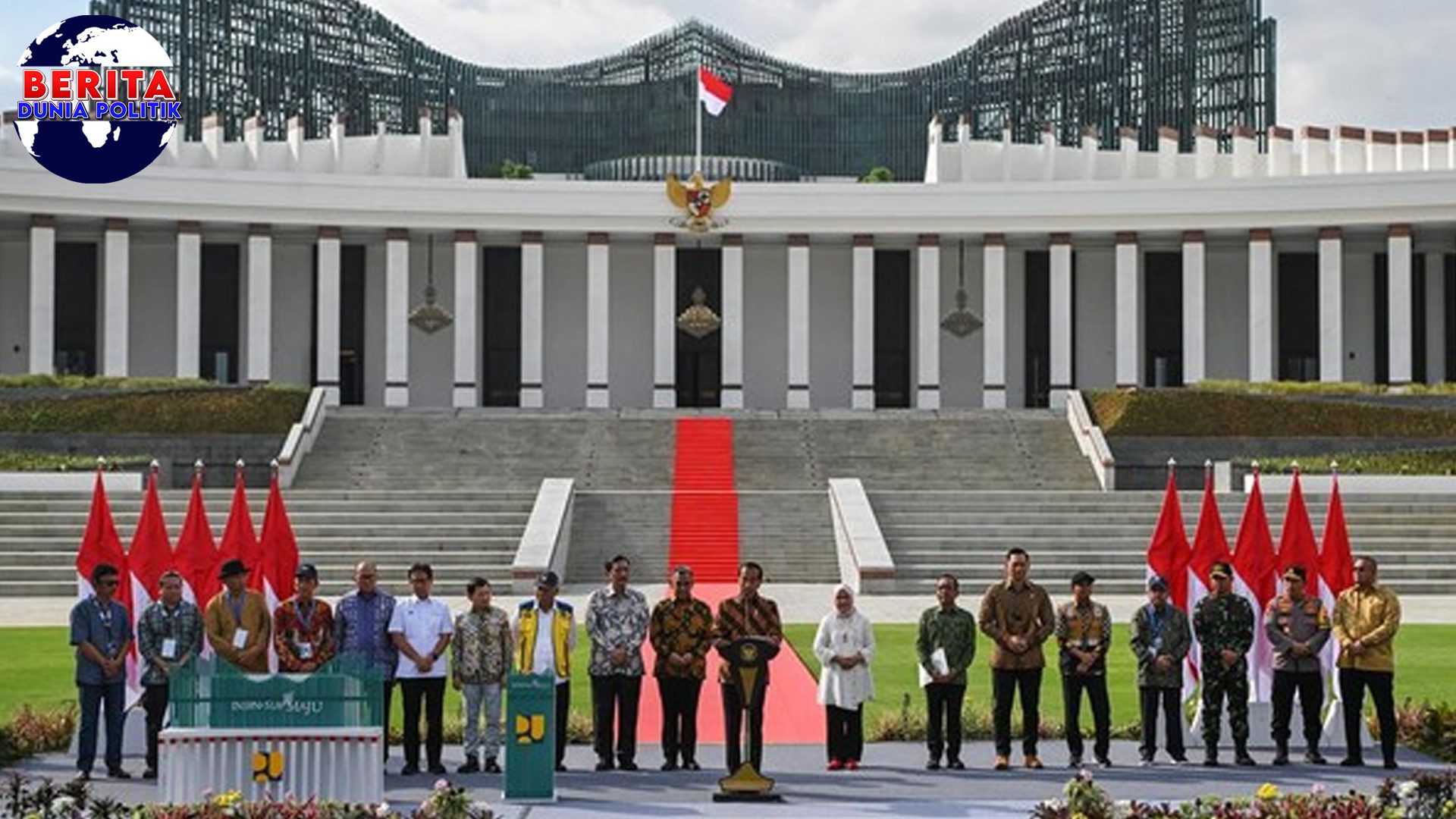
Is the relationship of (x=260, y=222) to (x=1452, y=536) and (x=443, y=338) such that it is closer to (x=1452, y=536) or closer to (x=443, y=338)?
(x=443, y=338)

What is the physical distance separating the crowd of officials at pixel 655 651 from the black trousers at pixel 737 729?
482 millimetres

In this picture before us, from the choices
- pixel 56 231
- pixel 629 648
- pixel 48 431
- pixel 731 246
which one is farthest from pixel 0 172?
pixel 629 648

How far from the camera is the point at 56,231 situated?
53.2 m

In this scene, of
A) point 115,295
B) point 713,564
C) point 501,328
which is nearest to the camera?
point 713,564

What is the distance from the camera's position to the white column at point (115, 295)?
52188mm

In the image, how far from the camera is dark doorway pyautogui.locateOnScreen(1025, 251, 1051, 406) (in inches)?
2276

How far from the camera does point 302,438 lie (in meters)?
43.3

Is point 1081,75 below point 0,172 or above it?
above

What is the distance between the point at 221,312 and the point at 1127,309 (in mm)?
24999

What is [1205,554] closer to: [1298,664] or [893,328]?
[1298,664]

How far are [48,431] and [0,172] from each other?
33.7 feet

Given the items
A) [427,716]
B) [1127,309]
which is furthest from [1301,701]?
[1127,309]

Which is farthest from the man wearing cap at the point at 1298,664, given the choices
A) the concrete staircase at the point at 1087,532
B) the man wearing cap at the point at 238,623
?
the concrete staircase at the point at 1087,532

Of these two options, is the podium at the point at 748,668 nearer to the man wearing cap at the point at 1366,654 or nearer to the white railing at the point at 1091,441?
the man wearing cap at the point at 1366,654
